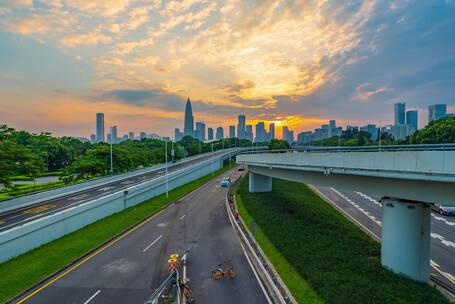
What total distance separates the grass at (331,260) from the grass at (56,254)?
46.0ft

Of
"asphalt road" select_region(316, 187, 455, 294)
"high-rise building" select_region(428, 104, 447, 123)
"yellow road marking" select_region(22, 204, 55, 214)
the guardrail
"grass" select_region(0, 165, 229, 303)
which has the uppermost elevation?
"high-rise building" select_region(428, 104, 447, 123)

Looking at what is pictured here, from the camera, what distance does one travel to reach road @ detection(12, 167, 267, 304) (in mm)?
14375

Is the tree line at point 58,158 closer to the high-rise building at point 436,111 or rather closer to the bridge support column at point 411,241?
the bridge support column at point 411,241

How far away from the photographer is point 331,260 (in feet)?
59.7

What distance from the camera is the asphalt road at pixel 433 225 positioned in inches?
761

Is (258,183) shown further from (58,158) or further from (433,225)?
(58,158)

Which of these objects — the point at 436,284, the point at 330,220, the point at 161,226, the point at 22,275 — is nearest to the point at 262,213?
the point at 330,220

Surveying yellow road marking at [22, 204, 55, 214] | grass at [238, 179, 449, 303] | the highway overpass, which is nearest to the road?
grass at [238, 179, 449, 303]

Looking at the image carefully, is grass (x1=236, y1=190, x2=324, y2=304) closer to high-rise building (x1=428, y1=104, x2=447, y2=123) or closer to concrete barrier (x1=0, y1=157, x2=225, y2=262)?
concrete barrier (x1=0, y1=157, x2=225, y2=262)

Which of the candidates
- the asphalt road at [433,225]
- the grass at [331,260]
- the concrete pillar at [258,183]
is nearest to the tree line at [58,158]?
the grass at [331,260]

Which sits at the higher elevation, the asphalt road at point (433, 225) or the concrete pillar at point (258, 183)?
the concrete pillar at point (258, 183)

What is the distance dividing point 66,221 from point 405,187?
27.5 meters

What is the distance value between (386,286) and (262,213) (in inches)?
711

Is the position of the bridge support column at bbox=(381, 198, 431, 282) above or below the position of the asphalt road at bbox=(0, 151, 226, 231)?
above
